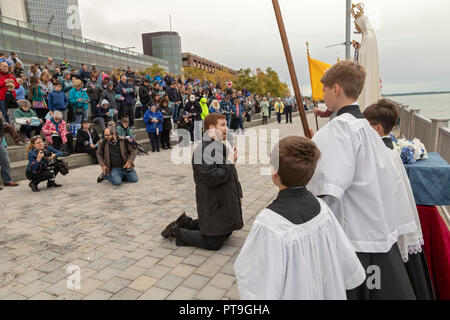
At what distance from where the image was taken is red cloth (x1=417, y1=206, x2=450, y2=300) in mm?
2787

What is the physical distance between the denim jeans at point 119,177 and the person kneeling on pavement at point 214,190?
406 centimetres

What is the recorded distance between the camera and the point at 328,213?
1.77 metres

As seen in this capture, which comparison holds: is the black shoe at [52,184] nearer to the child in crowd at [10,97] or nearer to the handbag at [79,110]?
the child in crowd at [10,97]

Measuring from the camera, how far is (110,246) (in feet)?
14.0

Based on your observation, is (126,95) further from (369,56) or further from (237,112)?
(369,56)

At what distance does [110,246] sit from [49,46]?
40.2 metres

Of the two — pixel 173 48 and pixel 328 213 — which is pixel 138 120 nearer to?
pixel 328 213

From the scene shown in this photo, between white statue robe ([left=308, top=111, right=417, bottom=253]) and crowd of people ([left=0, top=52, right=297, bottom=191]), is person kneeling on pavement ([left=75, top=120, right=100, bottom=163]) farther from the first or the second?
white statue robe ([left=308, top=111, right=417, bottom=253])

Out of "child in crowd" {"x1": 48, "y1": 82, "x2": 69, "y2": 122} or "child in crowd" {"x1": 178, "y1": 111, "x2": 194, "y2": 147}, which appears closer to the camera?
"child in crowd" {"x1": 48, "y1": 82, "x2": 69, "y2": 122}

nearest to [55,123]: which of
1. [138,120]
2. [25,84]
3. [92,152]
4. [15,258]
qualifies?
[92,152]

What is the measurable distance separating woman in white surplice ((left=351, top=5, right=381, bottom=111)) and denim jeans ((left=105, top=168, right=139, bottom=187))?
19.4 ft

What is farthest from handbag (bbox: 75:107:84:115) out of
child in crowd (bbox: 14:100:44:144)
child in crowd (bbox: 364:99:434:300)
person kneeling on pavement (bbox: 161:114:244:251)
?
child in crowd (bbox: 364:99:434:300)

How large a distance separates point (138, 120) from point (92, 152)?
5.26 meters

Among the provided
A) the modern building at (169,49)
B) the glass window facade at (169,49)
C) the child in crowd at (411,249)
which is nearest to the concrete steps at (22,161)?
the child in crowd at (411,249)
